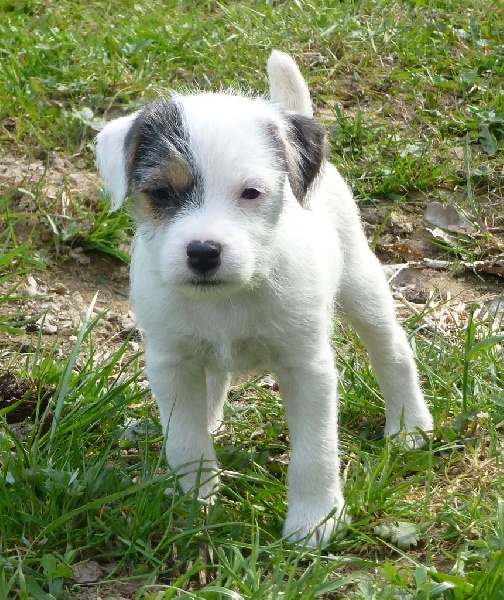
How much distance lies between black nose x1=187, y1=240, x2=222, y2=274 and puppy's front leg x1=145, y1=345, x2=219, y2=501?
0.77 metres

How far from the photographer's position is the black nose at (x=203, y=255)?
4043 millimetres

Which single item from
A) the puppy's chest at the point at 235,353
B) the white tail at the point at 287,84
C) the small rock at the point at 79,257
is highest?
the white tail at the point at 287,84

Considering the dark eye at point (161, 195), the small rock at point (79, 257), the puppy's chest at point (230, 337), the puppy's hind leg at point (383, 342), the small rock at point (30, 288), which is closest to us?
the dark eye at point (161, 195)

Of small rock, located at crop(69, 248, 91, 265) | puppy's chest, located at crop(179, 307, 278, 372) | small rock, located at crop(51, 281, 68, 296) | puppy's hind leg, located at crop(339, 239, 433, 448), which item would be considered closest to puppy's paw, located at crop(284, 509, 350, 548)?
puppy's chest, located at crop(179, 307, 278, 372)

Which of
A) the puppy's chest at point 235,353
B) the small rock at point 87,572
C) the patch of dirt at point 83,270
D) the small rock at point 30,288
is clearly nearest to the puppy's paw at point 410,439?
the puppy's chest at point 235,353

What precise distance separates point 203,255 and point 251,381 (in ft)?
7.26

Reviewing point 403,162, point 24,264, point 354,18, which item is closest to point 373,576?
point 24,264

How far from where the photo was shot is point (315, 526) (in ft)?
15.0

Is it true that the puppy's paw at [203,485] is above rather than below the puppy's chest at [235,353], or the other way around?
below

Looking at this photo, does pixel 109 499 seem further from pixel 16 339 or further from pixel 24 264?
pixel 24 264

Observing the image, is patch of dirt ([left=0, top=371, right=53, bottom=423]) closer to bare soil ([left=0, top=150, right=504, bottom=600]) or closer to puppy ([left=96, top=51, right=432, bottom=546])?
bare soil ([left=0, top=150, right=504, bottom=600])

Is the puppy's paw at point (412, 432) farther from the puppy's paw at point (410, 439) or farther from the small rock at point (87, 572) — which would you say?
the small rock at point (87, 572)

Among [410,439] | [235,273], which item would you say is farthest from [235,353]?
[410,439]

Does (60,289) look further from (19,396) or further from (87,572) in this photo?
(87,572)
